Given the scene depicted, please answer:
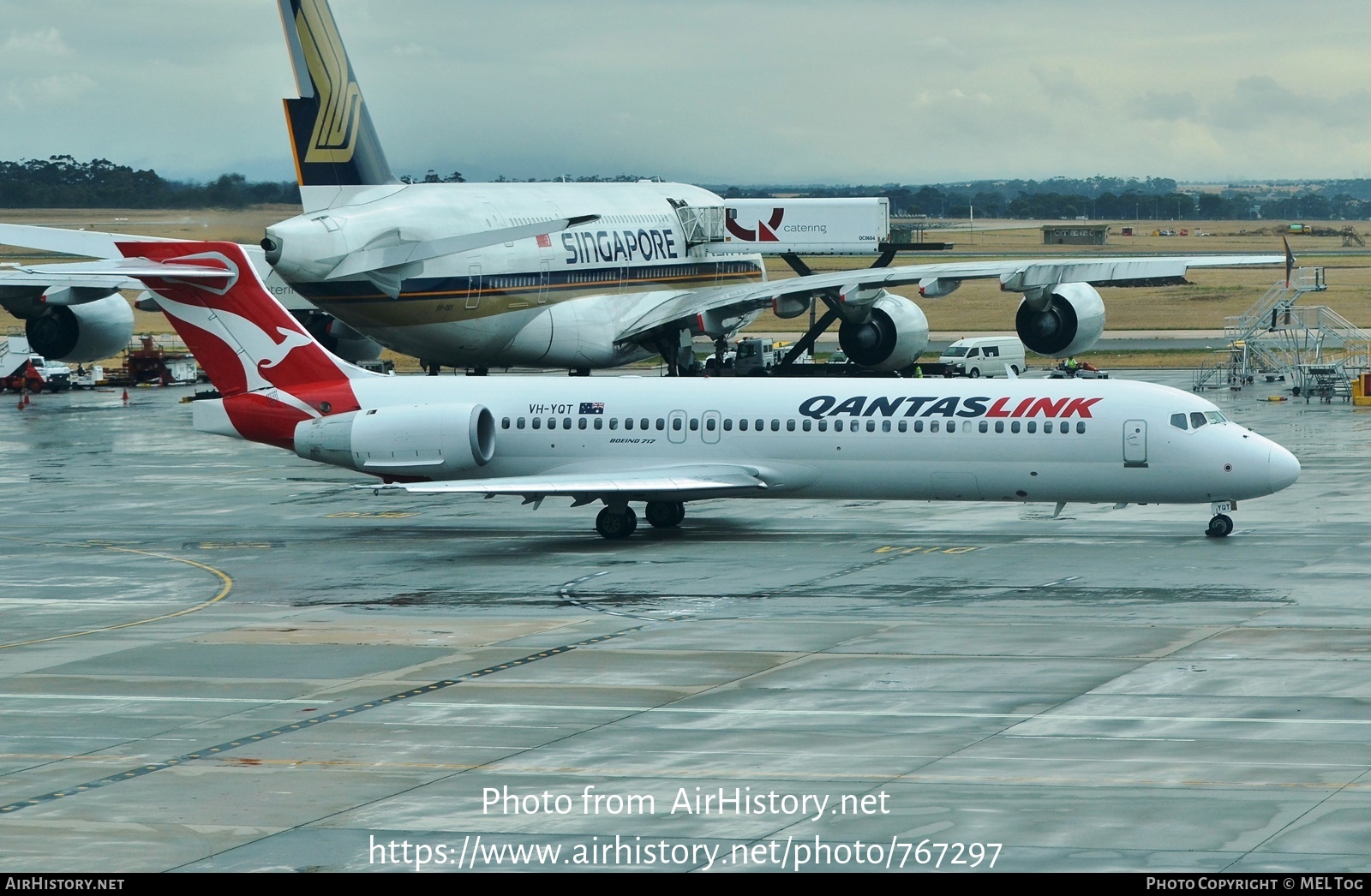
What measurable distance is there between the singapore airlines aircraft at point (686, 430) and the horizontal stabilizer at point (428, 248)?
10.4 meters

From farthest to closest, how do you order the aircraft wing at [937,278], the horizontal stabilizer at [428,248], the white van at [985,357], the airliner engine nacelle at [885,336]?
the white van at [985,357]
the airliner engine nacelle at [885,336]
the aircraft wing at [937,278]
the horizontal stabilizer at [428,248]

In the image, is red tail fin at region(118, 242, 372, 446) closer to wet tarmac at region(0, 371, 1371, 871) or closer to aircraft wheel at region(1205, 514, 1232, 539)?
wet tarmac at region(0, 371, 1371, 871)

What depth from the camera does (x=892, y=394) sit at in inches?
1670

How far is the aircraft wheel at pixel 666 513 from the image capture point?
44.0 meters

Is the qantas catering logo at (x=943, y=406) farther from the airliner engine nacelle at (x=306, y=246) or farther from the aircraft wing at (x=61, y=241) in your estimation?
the airliner engine nacelle at (x=306, y=246)

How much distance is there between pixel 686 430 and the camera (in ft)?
142

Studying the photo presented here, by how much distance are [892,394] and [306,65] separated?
2714 cm

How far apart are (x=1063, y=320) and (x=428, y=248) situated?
2208 cm

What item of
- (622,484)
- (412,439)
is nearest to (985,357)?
(622,484)

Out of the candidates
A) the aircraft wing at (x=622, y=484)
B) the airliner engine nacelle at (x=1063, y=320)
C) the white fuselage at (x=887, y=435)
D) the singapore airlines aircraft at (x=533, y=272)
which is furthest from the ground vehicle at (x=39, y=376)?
the aircraft wing at (x=622, y=484)

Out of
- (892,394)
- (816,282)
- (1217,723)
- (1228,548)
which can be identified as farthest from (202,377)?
(1217,723)

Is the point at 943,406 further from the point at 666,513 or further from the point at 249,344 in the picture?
the point at 249,344
